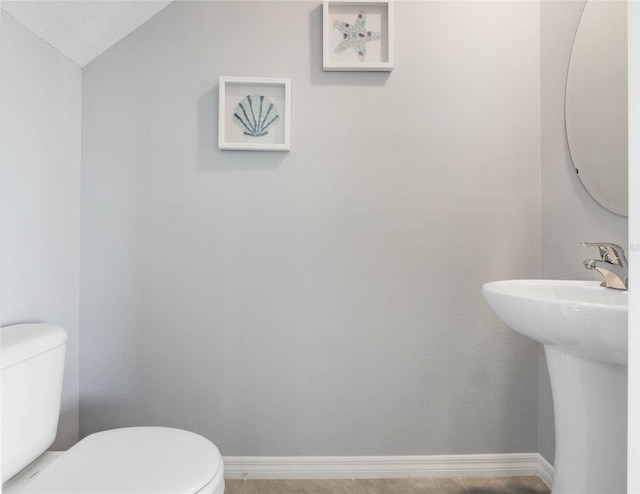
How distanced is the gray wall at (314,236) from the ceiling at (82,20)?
5 cm

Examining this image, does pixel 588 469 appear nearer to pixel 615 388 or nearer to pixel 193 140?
pixel 615 388

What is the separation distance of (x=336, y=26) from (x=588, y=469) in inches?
66.0

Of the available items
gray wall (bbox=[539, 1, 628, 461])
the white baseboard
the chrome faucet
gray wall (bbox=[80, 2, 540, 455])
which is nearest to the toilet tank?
gray wall (bbox=[80, 2, 540, 455])

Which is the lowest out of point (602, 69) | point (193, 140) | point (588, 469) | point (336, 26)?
point (588, 469)

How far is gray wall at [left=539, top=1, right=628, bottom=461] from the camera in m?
1.42

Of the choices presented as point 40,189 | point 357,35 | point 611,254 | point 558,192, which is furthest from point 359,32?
point 40,189

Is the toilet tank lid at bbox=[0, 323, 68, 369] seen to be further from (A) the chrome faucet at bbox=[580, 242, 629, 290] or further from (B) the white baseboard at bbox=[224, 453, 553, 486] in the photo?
(A) the chrome faucet at bbox=[580, 242, 629, 290]

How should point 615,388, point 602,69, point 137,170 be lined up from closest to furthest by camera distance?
point 615,388
point 602,69
point 137,170

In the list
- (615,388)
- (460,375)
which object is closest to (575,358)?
(615,388)

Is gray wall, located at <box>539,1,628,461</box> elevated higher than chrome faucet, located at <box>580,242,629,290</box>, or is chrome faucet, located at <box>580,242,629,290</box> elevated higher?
gray wall, located at <box>539,1,628,461</box>

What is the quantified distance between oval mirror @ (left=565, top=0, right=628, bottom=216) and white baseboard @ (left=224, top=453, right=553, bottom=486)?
107cm

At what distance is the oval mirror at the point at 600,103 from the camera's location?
1239 mm

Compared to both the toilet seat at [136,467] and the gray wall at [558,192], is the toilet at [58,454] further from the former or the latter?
the gray wall at [558,192]

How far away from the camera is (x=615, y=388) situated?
1.01 metres
